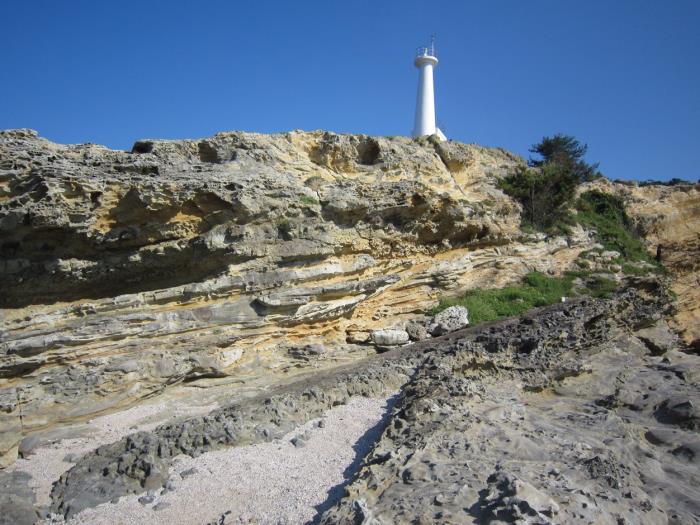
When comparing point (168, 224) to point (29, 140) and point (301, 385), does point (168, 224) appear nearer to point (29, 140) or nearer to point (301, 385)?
point (29, 140)

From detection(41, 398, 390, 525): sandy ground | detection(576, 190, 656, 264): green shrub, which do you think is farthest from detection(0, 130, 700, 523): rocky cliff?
detection(576, 190, 656, 264): green shrub

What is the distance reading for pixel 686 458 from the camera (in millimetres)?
5559

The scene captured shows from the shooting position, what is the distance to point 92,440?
23.9 ft

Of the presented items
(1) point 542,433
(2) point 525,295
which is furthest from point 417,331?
(1) point 542,433

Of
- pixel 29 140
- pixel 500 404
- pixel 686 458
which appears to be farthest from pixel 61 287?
pixel 686 458

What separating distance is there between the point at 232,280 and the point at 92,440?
11.9 ft

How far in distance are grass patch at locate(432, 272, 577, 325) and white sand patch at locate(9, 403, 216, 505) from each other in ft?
21.0

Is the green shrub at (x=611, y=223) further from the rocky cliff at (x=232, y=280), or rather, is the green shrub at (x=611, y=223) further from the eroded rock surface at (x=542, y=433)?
the eroded rock surface at (x=542, y=433)

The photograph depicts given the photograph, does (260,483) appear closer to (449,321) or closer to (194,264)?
(194,264)

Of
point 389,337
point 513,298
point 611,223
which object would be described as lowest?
point 389,337

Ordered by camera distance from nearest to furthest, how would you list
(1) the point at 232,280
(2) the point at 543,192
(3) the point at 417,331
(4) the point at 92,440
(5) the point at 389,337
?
1. (4) the point at 92,440
2. (1) the point at 232,280
3. (5) the point at 389,337
4. (3) the point at 417,331
5. (2) the point at 543,192

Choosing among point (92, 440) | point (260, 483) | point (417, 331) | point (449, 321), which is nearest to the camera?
point (260, 483)

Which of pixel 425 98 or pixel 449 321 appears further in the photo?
pixel 425 98

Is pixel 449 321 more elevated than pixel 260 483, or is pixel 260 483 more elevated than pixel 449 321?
pixel 449 321
